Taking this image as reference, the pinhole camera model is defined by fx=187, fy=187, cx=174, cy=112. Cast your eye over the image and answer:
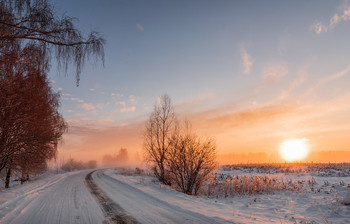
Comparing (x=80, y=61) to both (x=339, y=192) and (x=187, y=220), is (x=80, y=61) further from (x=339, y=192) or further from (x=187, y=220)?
(x=339, y=192)

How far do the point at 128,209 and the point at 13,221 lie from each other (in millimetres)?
3093

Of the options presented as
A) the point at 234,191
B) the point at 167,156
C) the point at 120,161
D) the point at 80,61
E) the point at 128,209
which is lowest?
the point at 120,161

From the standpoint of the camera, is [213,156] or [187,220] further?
[213,156]

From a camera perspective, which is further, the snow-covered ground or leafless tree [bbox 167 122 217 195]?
leafless tree [bbox 167 122 217 195]

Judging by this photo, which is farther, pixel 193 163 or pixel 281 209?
pixel 193 163

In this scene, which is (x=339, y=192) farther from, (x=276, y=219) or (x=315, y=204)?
(x=276, y=219)

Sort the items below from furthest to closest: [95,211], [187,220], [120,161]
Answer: [120,161] < [95,211] < [187,220]

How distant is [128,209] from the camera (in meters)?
6.18

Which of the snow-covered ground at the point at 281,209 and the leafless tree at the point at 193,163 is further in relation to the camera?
the leafless tree at the point at 193,163

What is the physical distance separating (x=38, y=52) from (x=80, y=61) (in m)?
1.25

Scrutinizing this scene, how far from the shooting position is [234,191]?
34.6ft

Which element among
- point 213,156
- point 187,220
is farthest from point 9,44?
point 213,156

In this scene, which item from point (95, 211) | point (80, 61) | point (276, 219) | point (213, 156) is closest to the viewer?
point (80, 61)

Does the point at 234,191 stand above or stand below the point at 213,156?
below
